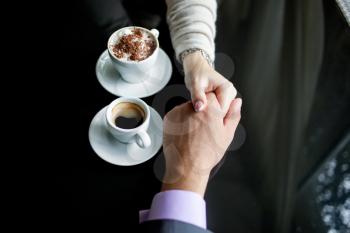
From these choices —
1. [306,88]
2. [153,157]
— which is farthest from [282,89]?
[153,157]

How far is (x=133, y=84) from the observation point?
84 centimetres

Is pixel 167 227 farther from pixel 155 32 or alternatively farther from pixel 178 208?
pixel 155 32

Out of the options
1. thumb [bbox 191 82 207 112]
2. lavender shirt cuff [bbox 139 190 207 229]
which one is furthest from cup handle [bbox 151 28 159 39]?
lavender shirt cuff [bbox 139 190 207 229]

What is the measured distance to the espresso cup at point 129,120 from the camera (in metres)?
0.73

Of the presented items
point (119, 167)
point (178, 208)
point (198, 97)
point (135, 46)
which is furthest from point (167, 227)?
point (135, 46)

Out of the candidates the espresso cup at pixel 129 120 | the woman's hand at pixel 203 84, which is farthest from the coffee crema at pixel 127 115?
the woman's hand at pixel 203 84

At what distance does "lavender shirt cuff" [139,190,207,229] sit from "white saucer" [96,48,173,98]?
22cm

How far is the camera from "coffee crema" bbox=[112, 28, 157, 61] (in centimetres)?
83

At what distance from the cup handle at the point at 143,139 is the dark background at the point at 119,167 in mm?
31

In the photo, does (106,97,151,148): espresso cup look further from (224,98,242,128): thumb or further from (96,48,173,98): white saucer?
(224,98,242,128): thumb

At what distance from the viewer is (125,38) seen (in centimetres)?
85

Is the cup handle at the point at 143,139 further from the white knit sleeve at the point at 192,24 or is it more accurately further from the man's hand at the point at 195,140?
the white knit sleeve at the point at 192,24

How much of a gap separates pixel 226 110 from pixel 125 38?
25 cm

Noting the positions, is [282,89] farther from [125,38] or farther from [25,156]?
[25,156]
